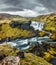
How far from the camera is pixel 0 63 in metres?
121

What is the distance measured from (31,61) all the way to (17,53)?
13.2m

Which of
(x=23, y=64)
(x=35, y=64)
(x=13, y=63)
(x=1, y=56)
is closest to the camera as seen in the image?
(x=13, y=63)

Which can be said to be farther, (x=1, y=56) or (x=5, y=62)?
(x=1, y=56)

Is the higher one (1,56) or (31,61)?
(1,56)

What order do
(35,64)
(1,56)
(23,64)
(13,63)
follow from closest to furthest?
1. (13,63)
2. (1,56)
3. (23,64)
4. (35,64)

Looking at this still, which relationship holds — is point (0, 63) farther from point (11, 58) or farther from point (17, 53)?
point (17, 53)

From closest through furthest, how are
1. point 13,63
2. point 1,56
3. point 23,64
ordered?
1. point 13,63
2. point 1,56
3. point 23,64

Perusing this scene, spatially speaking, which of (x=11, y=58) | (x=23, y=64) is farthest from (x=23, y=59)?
(x=11, y=58)

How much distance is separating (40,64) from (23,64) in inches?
827

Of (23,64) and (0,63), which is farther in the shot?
(23,64)

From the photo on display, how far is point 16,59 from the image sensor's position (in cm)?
11956

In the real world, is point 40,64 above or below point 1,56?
below

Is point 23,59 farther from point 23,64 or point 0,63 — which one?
point 0,63

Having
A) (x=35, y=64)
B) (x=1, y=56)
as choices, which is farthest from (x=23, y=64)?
(x=1, y=56)
